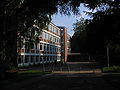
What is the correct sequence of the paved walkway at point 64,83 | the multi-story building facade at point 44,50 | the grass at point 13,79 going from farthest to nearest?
the multi-story building facade at point 44,50
the grass at point 13,79
the paved walkway at point 64,83

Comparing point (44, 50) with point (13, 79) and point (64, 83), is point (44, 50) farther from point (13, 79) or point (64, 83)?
point (64, 83)

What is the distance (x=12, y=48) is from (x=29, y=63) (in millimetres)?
45417

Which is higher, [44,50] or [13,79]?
[44,50]

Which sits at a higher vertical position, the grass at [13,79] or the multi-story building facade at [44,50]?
the multi-story building facade at [44,50]

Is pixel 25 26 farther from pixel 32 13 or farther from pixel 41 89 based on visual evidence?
pixel 41 89

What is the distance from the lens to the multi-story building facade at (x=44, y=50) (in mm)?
71794

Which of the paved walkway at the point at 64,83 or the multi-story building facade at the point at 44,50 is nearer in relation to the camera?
the paved walkway at the point at 64,83

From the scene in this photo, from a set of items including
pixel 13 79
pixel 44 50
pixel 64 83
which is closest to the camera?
pixel 64 83

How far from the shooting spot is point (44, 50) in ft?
306

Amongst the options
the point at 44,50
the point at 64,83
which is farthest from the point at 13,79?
the point at 44,50

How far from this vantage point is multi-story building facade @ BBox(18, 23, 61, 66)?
7179 cm

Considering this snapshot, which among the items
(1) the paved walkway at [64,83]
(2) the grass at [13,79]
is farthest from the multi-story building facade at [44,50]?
(1) the paved walkway at [64,83]

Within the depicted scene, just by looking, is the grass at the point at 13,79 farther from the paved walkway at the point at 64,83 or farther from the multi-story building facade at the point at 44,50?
the multi-story building facade at the point at 44,50

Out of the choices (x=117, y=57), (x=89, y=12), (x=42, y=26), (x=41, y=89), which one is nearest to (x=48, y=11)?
(x=89, y=12)
